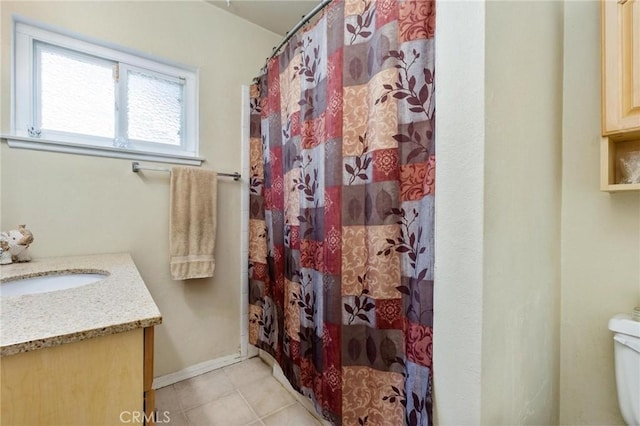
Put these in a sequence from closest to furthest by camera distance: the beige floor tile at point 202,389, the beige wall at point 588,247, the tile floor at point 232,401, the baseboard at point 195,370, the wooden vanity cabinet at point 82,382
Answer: the wooden vanity cabinet at point 82,382 < the beige wall at point 588,247 < the tile floor at point 232,401 < the beige floor tile at point 202,389 < the baseboard at point 195,370

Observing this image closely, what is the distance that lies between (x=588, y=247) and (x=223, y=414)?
72.7 inches

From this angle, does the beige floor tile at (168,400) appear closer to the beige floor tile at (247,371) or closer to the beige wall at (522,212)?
the beige floor tile at (247,371)

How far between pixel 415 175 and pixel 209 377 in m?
1.77

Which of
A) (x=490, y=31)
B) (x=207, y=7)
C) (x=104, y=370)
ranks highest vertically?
(x=207, y=7)

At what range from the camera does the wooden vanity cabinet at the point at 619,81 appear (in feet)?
2.60

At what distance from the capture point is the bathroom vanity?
485 millimetres

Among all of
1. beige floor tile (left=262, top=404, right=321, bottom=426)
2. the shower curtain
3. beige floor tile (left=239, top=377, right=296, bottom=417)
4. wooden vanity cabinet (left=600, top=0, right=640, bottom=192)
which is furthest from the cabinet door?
beige floor tile (left=239, top=377, right=296, bottom=417)

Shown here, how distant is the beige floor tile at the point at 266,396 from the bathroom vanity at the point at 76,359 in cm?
96

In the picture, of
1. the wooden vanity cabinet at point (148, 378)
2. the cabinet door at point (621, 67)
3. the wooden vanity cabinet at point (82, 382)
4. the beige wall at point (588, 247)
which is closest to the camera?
the wooden vanity cabinet at point (82, 382)

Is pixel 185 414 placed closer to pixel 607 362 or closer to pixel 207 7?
pixel 607 362

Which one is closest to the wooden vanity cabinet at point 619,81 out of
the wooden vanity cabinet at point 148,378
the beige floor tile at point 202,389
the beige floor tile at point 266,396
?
the wooden vanity cabinet at point 148,378

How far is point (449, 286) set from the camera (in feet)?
2.38

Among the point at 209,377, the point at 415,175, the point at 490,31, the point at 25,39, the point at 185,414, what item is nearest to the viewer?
the point at 490,31

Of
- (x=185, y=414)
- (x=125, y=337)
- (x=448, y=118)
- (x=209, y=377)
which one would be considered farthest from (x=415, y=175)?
(x=209, y=377)
